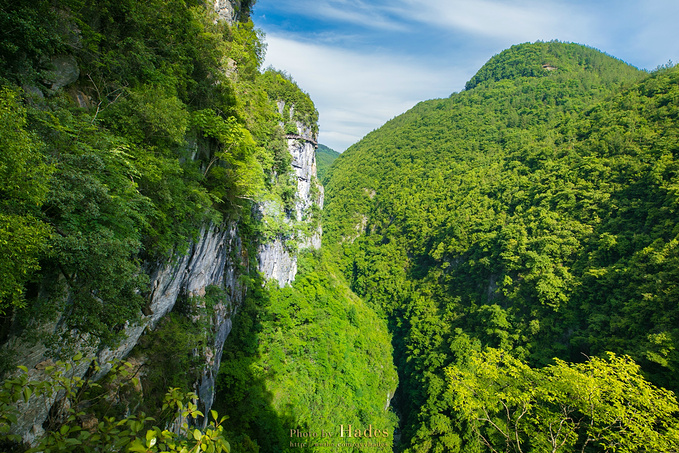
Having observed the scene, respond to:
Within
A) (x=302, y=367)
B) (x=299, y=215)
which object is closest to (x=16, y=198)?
(x=302, y=367)

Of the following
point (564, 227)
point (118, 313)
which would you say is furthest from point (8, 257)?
point (564, 227)

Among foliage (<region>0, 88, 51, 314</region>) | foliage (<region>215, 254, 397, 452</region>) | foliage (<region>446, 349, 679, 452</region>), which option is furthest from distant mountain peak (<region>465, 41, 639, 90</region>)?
foliage (<region>0, 88, 51, 314</region>)

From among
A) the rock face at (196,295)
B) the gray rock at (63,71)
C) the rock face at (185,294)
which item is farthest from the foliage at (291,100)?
the gray rock at (63,71)

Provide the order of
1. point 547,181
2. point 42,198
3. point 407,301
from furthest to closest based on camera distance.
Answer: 1. point 407,301
2. point 547,181
3. point 42,198

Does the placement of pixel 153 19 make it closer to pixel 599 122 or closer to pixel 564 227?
pixel 564 227

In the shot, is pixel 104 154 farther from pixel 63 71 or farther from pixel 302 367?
pixel 302 367

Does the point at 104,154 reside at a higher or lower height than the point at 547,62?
lower
